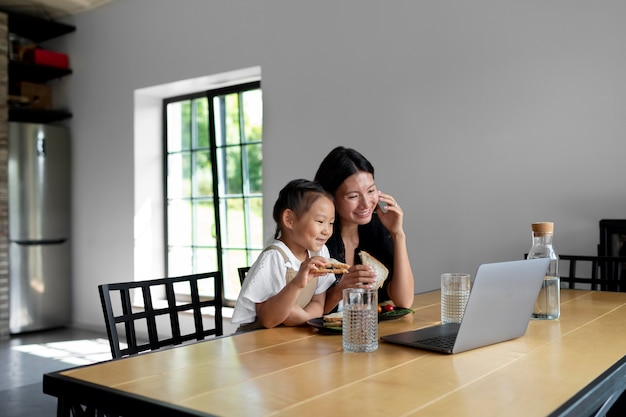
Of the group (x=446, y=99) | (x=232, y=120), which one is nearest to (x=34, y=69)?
(x=232, y=120)

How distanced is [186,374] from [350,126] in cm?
275

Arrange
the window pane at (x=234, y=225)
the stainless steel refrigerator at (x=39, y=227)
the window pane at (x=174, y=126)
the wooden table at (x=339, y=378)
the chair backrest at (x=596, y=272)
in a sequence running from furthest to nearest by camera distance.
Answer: the window pane at (x=174, y=126) → the stainless steel refrigerator at (x=39, y=227) → the window pane at (x=234, y=225) → the chair backrest at (x=596, y=272) → the wooden table at (x=339, y=378)

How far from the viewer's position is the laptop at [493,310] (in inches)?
45.4

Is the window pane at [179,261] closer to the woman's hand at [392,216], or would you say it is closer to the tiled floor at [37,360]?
the tiled floor at [37,360]

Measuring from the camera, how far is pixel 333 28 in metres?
3.72

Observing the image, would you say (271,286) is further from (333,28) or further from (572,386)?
(333,28)

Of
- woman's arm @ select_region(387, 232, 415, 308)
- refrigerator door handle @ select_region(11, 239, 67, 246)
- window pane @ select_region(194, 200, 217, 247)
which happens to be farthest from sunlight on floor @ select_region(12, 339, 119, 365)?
woman's arm @ select_region(387, 232, 415, 308)

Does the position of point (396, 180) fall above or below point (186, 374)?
above

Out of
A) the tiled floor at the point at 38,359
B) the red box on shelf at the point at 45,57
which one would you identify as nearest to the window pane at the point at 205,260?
the tiled floor at the point at 38,359

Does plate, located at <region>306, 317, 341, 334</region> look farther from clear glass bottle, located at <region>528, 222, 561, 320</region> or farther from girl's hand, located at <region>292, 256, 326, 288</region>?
clear glass bottle, located at <region>528, 222, 561, 320</region>

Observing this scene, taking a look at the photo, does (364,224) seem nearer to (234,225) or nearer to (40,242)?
(234,225)

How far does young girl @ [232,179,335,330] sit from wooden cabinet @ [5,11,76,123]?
4.10m

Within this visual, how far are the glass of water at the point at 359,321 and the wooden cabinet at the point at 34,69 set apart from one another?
15.1 feet

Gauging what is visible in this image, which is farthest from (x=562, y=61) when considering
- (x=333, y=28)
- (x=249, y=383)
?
(x=249, y=383)
